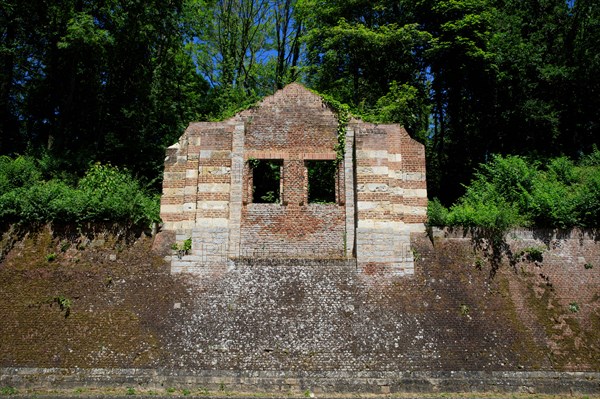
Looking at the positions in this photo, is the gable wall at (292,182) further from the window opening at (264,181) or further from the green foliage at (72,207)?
the green foliage at (72,207)

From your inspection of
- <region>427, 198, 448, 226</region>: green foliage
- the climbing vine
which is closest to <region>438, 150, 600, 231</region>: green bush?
<region>427, 198, 448, 226</region>: green foliage

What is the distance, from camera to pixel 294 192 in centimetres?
1477

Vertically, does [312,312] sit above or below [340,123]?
below

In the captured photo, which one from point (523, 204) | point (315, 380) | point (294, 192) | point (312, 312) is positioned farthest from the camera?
point (523, 204)

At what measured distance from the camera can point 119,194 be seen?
14.4 meters

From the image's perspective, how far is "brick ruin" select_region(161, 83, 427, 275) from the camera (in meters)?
14.1

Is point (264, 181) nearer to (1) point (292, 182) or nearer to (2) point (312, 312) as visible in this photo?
(1) point (292, 182)

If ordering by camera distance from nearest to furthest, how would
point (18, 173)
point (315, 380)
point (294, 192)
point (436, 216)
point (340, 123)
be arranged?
point (315, 380) → point (436, 216) → point (294, 192) → point (340, 123) → point (18, 173)

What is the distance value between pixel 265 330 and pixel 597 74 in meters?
19.1

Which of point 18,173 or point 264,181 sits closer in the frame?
point 18,173

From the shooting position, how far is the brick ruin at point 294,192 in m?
14.1

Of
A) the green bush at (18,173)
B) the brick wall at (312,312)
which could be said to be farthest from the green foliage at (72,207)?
the green bush at (18,173)

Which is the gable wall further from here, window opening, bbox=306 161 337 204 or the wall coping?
the wall coping

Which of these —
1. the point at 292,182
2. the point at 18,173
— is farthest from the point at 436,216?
the point at 18,173
